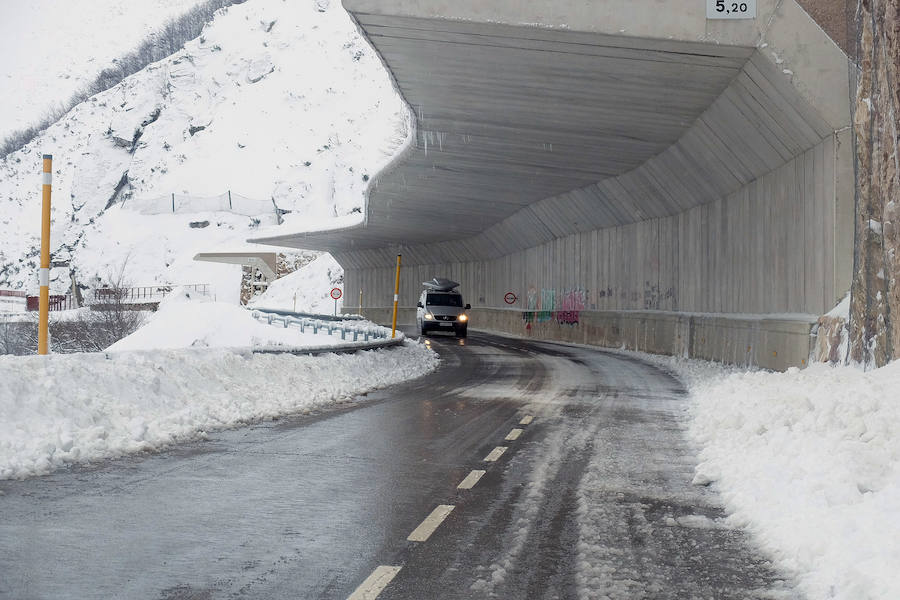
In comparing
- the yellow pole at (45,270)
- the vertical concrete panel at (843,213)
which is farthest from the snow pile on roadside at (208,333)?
the vertical concrete panel at (843,213)

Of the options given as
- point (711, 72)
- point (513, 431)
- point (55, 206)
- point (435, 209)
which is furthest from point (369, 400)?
point (55, 206)

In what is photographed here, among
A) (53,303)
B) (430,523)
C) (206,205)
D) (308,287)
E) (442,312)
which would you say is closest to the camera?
(430,523)

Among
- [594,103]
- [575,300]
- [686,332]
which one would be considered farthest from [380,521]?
[575,300]

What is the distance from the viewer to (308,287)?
8462 cm

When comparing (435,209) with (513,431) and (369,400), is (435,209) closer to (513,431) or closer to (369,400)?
(369,400)

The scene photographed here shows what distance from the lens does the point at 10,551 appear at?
18.5 feet

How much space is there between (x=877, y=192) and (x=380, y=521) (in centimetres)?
1078

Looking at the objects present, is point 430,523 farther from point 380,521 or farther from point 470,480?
point 470,480

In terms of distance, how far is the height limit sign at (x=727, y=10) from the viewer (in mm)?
16516

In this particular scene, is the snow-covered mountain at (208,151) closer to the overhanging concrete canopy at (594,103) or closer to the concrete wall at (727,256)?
the concrete wall at (727,256)

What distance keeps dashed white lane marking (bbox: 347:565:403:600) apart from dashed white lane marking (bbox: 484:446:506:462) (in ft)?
13.6

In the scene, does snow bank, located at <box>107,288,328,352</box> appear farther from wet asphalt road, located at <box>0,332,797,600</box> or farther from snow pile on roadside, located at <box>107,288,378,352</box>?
wet asphalt road, located at <box>0,332,797,600</box>

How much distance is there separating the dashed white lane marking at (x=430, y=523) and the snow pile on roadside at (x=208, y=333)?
884 inches

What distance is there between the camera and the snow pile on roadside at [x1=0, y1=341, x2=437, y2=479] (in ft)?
30.0
